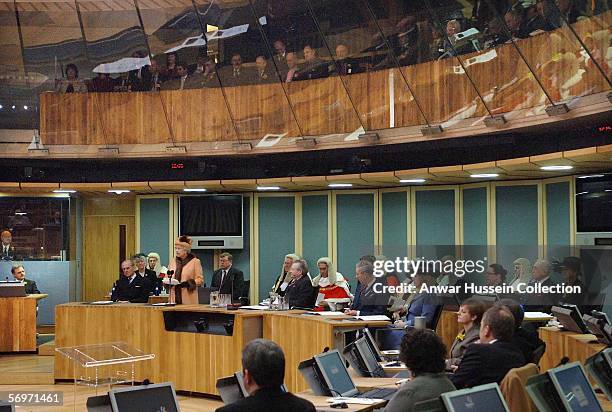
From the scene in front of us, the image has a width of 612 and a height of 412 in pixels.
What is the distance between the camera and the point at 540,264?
385 inches

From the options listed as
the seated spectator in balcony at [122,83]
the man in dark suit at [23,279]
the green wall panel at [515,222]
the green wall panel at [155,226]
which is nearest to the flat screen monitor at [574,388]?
the green wall panel at [515,222]

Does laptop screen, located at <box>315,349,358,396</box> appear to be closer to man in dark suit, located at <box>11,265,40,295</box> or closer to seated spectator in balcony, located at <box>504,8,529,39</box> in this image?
seated spectator in balcony, located at <box>504,8,529,39</box>

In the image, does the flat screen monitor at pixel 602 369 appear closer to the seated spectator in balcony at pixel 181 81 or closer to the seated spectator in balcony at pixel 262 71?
the seated spectator in balcony at pixel 262 71

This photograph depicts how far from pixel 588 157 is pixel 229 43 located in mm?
5687

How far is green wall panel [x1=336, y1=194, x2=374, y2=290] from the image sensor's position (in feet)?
43.1

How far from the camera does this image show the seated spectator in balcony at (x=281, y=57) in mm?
12148

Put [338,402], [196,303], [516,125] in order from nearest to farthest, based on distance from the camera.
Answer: [338,402] → [516,125] → [196,303]

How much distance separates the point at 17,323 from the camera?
40.6ft

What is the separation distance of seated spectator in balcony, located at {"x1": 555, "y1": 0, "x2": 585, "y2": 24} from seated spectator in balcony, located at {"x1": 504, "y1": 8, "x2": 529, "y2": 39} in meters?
0.70

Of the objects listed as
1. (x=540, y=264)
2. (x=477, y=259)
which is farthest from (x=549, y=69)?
(x=477, y=259)

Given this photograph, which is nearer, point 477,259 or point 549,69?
point 549,69

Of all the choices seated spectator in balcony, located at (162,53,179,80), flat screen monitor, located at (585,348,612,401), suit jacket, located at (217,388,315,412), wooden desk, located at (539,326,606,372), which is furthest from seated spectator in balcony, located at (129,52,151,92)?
suit jacket, located at (217,388,315,412)

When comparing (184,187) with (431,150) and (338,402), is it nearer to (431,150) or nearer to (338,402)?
(431,150)

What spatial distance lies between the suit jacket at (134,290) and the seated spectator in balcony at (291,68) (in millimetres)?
3148
